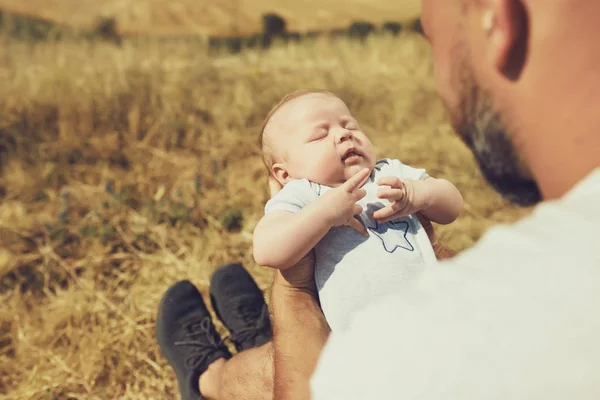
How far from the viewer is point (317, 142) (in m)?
1.76

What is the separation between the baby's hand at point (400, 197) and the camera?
159cm

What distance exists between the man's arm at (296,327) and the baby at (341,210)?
118 mm

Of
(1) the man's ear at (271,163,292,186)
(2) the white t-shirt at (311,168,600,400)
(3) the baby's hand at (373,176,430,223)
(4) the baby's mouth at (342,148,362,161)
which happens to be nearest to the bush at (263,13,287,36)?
(1) the man's ear at (271,163,292,186)

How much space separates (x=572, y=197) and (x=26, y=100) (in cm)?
391

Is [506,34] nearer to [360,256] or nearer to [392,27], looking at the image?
[360,256]

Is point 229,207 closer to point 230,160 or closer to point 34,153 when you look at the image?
point 230,160

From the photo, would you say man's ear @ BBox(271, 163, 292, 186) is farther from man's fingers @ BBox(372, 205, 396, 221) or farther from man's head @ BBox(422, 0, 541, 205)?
man's head @ BBox(422, 0, 541, 205)

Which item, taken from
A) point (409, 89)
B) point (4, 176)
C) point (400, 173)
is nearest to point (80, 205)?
point (4, 176)

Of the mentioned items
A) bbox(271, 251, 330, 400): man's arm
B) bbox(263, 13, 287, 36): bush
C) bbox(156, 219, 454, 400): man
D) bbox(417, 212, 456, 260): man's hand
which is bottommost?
bbox(156, 219, 454, 400): man

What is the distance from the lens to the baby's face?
1.73 metres

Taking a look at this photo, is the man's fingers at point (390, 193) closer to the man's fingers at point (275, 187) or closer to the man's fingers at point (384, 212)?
the man's fingers at point (384, 212)

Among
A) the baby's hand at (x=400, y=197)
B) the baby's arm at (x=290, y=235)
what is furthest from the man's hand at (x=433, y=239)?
the baby's arm at (x=290, y=235)

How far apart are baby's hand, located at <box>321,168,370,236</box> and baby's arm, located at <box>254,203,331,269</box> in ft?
0.07

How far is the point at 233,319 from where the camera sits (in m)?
2.62
